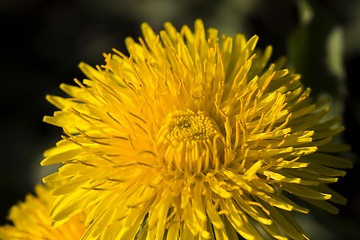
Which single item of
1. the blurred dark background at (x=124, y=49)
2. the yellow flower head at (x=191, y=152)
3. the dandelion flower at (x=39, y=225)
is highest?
the blurred dark background at (x=124, y=49)

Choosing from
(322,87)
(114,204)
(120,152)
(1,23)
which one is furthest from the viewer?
(1,23)

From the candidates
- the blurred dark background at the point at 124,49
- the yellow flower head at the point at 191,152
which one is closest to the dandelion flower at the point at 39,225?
the yellow flower head at the point at 191,152

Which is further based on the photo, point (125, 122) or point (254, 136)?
point (125, 122)

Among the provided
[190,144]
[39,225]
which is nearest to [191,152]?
[190,144]

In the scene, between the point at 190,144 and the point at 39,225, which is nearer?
the point at 190,144

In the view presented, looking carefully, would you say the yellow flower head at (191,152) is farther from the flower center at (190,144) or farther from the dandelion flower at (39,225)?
the dandelion flower at (39,225)

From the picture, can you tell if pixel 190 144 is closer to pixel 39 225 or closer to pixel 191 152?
pixel 191 152

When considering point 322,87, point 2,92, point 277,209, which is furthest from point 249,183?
point 2,92

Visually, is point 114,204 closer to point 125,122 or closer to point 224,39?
point 125,122
